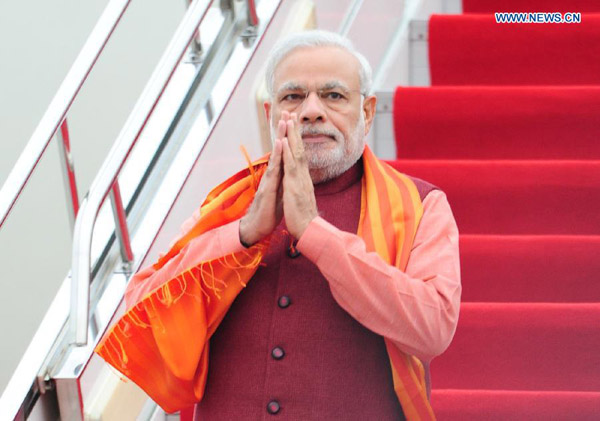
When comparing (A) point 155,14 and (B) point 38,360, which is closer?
(B) point 38,360

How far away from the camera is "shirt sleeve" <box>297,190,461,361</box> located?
1.73m

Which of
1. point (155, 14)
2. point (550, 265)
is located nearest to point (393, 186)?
point (550, 265)

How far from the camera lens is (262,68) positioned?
324cm

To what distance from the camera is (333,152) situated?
191 cm

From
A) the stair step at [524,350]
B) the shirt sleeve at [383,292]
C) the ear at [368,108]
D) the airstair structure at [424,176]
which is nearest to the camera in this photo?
the shirt sleeve at [383,292]

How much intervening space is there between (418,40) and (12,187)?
194 cm

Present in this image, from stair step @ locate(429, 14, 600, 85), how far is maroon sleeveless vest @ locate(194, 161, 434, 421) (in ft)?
6.73

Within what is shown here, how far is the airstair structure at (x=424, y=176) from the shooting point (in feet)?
8.13

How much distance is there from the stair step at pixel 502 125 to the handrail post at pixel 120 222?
3.88 ft

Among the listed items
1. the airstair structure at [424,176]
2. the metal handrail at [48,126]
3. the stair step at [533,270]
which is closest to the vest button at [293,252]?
the airstair structure at [424,176]

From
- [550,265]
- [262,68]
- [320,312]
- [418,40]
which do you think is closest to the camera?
[320,312]

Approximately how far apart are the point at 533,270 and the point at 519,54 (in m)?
1.06

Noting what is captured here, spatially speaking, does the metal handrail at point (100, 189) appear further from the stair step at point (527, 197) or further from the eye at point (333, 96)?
the stair step at point (527, 197)

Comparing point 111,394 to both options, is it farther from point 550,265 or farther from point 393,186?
point 550,265
